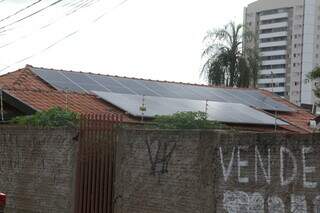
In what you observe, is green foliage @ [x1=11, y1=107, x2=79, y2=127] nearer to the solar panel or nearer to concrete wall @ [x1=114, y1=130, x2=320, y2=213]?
the solar panel

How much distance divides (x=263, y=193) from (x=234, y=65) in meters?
29.5

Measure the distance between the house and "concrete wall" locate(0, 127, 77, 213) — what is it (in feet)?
11.5

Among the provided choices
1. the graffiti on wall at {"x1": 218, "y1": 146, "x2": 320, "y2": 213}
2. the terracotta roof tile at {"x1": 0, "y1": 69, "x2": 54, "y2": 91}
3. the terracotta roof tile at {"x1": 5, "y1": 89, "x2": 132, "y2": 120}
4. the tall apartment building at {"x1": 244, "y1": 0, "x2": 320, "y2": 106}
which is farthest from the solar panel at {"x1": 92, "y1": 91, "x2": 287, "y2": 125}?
the tall apartment building at {"x1": 244, "y1": 0, "x2": 320, "y2": 106}

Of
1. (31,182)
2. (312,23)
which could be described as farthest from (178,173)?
(312,23)

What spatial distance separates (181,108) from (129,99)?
183 centimetres

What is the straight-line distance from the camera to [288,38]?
10669cm

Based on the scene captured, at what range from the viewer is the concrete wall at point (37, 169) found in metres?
13.6

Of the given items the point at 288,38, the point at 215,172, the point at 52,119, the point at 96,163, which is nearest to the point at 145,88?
the point at 52,119

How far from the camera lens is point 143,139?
38.7 feet

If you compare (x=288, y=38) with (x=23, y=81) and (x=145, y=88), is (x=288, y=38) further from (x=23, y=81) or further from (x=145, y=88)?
(x=23, y=81)

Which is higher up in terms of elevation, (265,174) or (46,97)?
(46,97)

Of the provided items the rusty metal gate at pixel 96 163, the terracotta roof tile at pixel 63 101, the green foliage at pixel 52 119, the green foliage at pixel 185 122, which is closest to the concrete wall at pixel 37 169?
the rusty metal gate at pixel 96 163

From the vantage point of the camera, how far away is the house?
19.9 m

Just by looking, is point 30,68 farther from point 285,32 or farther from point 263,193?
point 285,32
